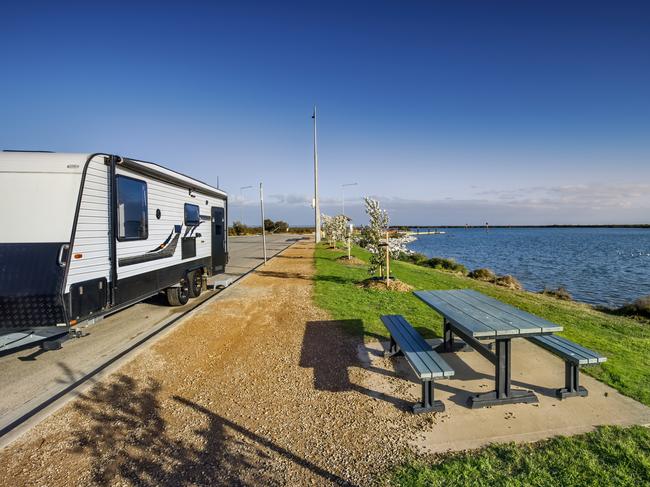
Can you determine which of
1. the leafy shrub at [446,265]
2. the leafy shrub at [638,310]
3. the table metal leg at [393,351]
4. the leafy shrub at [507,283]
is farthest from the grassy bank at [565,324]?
the leafy shrub at [446,265]

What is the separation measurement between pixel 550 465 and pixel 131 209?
699 centimetres

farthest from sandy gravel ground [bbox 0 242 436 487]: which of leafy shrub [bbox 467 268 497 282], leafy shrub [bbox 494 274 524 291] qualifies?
leafy shrub [bbox 467 268 497 282]

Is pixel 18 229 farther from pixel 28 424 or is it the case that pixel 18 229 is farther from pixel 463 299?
pixel 463 299

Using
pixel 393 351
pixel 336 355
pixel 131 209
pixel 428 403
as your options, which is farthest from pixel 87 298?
pixel 428 403

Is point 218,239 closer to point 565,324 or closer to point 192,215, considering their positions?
point 192,215

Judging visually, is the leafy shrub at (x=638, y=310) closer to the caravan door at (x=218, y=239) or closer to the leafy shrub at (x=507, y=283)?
the leafy shrub at (x=507, y=283)

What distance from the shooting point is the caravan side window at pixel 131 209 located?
Result: 6156 millimetres

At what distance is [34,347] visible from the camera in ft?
20.7

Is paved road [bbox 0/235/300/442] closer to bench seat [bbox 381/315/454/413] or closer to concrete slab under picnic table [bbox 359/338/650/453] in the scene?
concrete slab under picnic table [bbox 359/338/650/453]

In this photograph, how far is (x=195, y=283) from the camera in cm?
1044

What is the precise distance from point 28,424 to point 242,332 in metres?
3.73

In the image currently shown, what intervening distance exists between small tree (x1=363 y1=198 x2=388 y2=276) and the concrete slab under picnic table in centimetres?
679

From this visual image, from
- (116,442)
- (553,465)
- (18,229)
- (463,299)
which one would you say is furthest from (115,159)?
(553,465)

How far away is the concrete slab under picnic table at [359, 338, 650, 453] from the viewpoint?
3.60m
